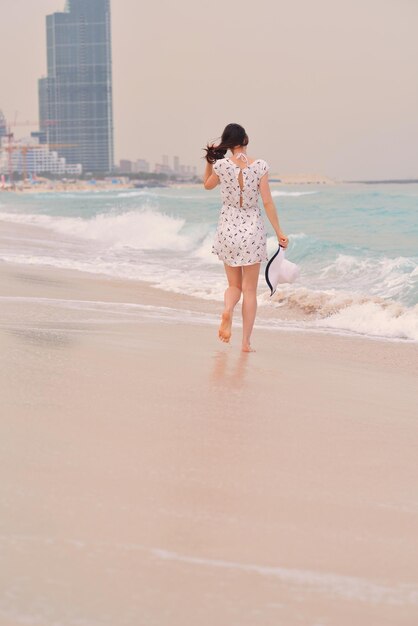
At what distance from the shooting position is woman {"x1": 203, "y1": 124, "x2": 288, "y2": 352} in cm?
528

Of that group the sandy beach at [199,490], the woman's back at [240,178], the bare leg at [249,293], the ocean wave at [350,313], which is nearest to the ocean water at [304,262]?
the ocean wave at [350,313]

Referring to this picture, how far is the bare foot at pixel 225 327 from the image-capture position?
532cm

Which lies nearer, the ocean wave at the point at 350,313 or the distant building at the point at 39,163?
the ocean wave at the point at 350,313

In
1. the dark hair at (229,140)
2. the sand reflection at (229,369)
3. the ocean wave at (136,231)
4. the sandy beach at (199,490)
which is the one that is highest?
the dark hair at (229,140)

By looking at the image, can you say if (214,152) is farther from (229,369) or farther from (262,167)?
(229,369)

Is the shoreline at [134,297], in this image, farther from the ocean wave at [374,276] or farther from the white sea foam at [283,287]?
the ocean wave at [374,276]

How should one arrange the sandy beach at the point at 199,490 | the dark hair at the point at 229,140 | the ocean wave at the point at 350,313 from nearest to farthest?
the sandy beach at the point at 199,490 → the dark hair at the point at 229,140 → the ocean wave at the point at 350,313

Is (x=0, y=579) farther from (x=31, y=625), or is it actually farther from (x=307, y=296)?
(x=307, y=296)

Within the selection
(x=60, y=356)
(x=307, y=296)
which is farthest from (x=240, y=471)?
(x=307, y=296)

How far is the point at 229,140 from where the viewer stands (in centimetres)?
526

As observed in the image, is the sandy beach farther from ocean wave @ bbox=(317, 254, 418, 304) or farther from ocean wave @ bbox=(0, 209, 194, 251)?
ocean wave @ bbox=(0, 209, 194, 251)

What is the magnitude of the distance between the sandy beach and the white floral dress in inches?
31.8

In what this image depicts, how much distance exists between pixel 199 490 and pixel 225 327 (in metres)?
2.84

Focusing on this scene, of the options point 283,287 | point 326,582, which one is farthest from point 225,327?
point 283,287
